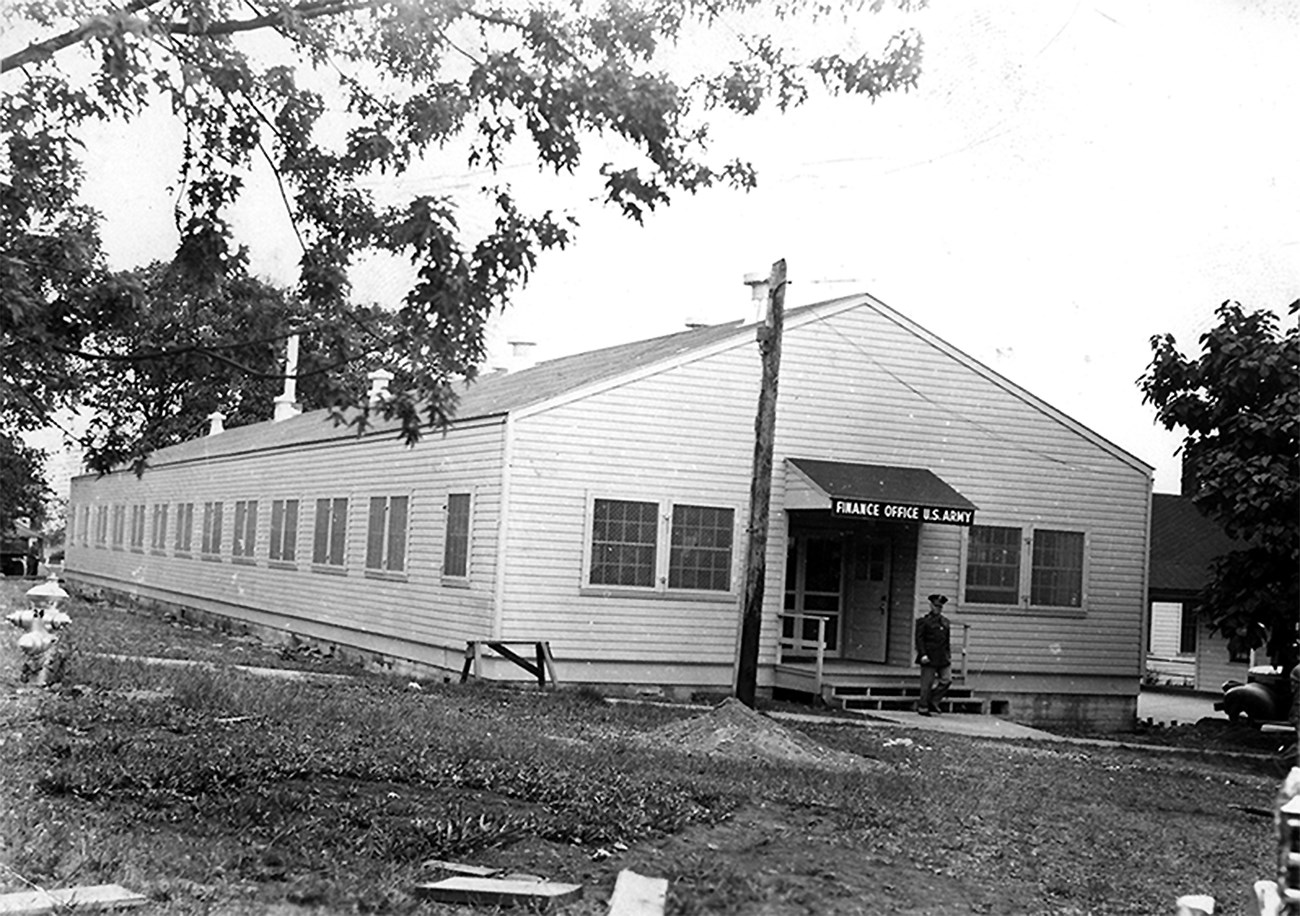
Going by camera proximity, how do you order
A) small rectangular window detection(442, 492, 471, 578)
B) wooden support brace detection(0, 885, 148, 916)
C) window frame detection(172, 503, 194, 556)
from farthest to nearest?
window frame detection(172, 503, 194, 556) → small rectangular window detection(442, 492, 471, 578) → wooden support brace detection(0, 885, 148, 916)

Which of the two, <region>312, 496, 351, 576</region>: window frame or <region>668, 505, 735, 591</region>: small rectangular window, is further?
<region>312, 496, 351, 576</region>: window frame

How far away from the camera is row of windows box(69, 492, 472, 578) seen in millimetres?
20422

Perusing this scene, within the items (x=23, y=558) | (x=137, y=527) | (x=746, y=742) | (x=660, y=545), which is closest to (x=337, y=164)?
(x=746, y=742)

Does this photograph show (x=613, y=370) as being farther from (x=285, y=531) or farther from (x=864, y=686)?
(x=285, y=531)

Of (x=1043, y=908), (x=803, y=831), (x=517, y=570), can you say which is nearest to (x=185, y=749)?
(x=803, y=831)

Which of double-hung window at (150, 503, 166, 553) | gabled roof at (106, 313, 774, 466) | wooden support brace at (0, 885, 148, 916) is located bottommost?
wooden support brace at (0, 885, 148, 916)

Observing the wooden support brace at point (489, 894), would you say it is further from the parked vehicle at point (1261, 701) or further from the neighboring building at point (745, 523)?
the parked vehicle at point (1261, 701)

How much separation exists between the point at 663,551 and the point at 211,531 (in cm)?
1537

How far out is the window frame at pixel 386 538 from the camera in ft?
71.5

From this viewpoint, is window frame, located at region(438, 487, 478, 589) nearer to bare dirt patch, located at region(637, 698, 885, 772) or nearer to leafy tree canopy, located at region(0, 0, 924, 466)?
bare dirt patch, located at region(637, 698, 885, 772)

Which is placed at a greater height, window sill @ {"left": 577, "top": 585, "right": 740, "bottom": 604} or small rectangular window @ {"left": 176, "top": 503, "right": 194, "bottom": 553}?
small rectangular window @ {"left": 176, "top": 503, "right": 194, "bottom": 553}

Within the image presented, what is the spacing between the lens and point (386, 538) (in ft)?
74.2

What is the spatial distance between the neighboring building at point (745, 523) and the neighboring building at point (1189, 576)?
357 inches

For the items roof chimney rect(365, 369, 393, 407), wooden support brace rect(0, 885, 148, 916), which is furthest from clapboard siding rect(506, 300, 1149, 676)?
wooden support brace rect(0, 885, 148, 916)
